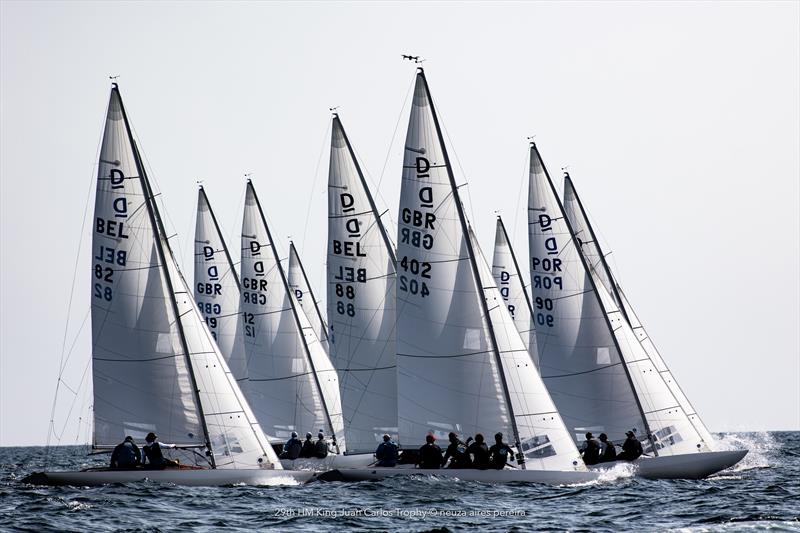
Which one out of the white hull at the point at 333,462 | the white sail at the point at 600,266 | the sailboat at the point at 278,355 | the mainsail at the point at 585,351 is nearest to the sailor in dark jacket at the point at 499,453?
the mainsail at the point at 585,351

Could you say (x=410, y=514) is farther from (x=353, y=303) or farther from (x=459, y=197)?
(x=353, y=303)

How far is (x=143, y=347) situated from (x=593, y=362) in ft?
43.5

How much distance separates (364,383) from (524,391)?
7401mm

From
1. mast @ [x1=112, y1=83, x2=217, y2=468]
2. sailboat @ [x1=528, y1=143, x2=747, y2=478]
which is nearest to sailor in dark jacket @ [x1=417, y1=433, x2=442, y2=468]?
mast @ [x1=112, y1=83, x2=217, y2=468]

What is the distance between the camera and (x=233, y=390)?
33.3 meters

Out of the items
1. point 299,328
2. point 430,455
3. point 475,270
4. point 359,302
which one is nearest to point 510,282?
point 299,328

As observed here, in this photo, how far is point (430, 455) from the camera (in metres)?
31.9

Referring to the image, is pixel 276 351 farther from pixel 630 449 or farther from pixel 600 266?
pixel 630 449

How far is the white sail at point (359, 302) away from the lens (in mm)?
38812

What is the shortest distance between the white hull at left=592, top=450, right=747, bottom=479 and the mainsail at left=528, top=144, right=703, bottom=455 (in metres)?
1.54

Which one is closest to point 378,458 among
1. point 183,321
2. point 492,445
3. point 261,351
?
point 492,445

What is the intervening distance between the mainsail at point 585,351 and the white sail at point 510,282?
8589 millimetres

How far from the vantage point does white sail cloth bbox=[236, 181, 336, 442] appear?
45531mm

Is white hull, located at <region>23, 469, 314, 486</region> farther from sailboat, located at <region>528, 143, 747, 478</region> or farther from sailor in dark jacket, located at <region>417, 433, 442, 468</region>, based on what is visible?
sailboat, located at <region>528, 143, 747, 478</region>
